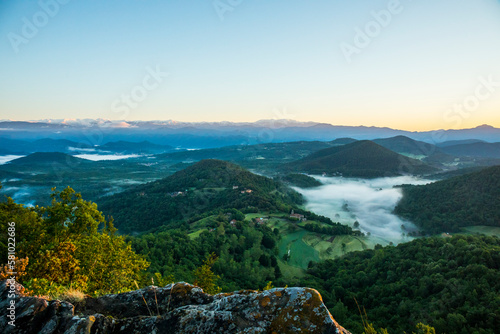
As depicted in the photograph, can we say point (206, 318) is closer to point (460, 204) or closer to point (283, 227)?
point (283, 227)

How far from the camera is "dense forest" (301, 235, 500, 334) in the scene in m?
30.1

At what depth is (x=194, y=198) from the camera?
13538 centimetres

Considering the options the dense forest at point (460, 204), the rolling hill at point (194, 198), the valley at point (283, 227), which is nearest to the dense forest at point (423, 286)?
the valley at point (283, 227)

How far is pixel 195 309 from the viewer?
626 cm

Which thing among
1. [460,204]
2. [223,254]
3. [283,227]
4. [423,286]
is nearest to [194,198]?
[283,227]

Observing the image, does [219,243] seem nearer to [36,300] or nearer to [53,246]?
[53,246]

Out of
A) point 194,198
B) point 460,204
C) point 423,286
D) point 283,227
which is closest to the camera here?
point 423,286

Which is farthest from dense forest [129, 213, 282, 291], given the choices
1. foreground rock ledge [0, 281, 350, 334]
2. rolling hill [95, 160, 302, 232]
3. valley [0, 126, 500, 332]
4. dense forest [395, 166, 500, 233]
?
dense forest [395, 166, 500, 233]

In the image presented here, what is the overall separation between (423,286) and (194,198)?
375 feet

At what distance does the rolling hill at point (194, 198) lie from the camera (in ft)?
399

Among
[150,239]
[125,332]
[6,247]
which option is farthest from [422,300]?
[150,239]

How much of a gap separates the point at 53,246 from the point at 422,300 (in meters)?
49.5

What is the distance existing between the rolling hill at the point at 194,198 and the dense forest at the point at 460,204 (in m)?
72.5

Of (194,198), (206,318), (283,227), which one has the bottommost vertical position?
(283,227)
